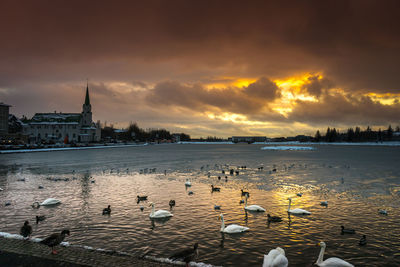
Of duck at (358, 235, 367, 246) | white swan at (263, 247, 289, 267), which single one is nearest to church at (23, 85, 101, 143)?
duck at (358, 235, 367, 246)

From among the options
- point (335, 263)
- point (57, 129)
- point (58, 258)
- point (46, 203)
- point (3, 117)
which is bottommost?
point (46, 203)

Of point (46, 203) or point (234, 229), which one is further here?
point (46, 203)

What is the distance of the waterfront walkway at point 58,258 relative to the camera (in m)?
10.2

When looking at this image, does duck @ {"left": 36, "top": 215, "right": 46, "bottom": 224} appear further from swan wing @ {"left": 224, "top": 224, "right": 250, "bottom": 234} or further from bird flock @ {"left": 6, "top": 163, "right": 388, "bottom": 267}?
swan wing @ {"left": 224, "top": 224, "right": 250, "bottom": 234}

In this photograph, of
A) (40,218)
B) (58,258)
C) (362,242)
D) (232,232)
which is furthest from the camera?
(40,218)

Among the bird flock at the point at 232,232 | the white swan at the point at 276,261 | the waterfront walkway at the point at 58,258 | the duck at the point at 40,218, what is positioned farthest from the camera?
the duck at the point at 40,218

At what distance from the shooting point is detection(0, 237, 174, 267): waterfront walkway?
10203mm

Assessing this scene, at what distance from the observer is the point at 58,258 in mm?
10656

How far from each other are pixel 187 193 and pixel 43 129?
18451 centimetres

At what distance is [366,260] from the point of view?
41.0ft

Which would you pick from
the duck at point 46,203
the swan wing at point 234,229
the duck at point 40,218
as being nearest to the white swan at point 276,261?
the swan wing at point 234,229

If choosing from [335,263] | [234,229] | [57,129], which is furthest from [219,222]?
[57,129]

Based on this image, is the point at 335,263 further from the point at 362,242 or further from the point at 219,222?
the point at 219,222

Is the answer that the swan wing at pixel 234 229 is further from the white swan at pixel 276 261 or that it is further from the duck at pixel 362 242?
the duck at pixel 362 242
